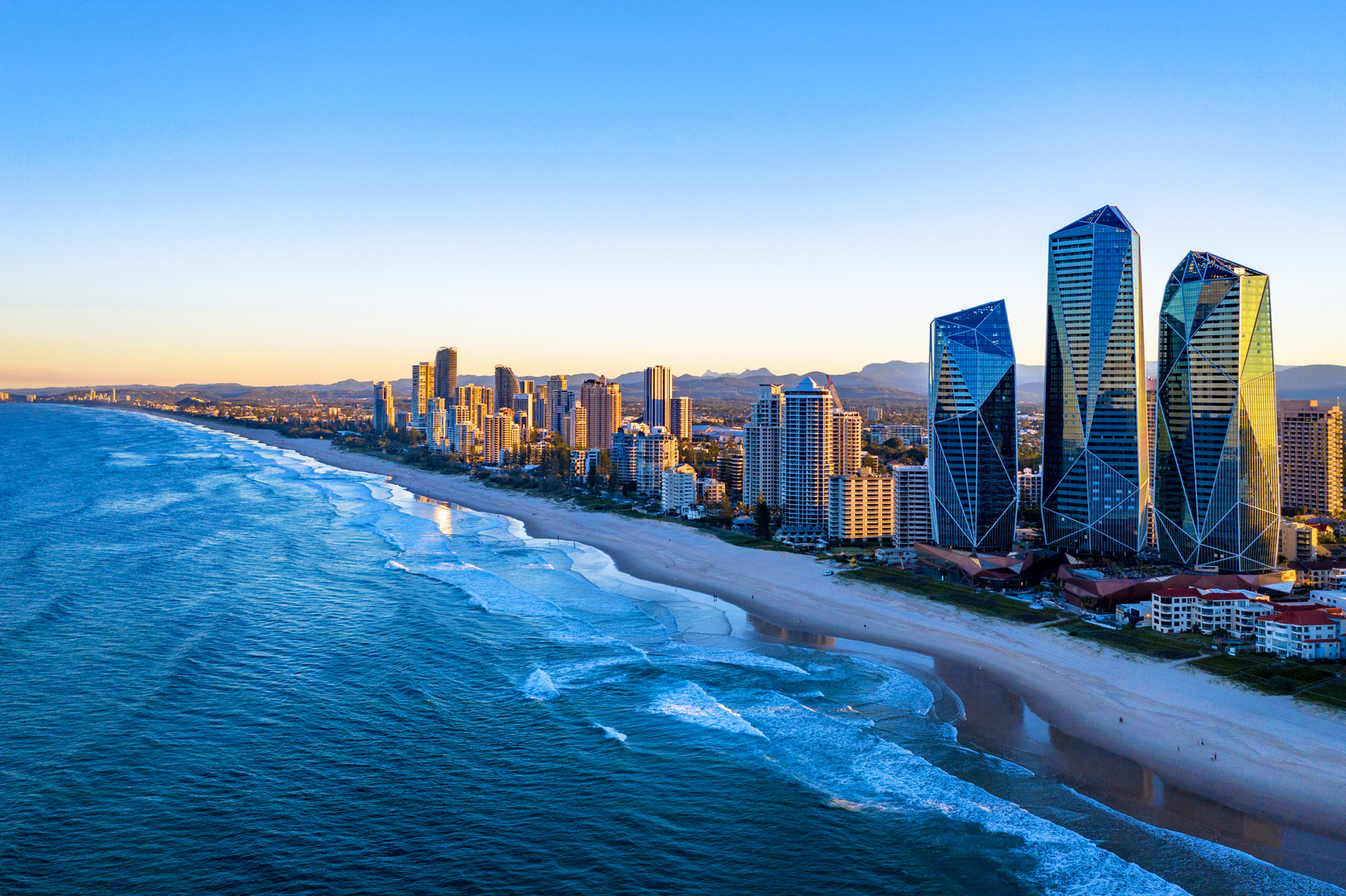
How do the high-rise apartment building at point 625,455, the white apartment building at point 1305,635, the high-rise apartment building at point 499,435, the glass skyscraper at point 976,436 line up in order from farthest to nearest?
1. the high-rise apartment building at point 499,435
2. the high-rise apartment building at point 625,455
3. the glass skyscraper at point 976,436
4. the white apartment building at point 1305,635

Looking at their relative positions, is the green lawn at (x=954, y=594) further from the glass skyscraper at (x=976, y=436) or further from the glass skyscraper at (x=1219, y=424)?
the glass skyscraper at (x=1219, y=424)

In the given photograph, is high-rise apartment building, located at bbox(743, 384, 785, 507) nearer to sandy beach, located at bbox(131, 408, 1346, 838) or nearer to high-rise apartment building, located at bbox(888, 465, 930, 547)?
high-rise apartment building, located at bbox(888, 465, 930, 547)

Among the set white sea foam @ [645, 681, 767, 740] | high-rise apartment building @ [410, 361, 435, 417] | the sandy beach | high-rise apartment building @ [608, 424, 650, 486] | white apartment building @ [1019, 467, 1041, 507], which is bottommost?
the sandy beach

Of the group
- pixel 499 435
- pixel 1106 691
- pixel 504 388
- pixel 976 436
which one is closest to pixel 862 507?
pixel 976 436

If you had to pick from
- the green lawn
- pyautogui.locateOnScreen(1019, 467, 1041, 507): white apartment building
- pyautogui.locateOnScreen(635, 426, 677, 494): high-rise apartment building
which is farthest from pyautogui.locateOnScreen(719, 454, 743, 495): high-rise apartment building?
the green lawn

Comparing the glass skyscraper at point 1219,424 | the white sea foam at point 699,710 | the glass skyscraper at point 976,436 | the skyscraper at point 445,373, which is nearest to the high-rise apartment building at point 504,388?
the skyscraper at point 445,373

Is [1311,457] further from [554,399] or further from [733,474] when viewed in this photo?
[554,399]
